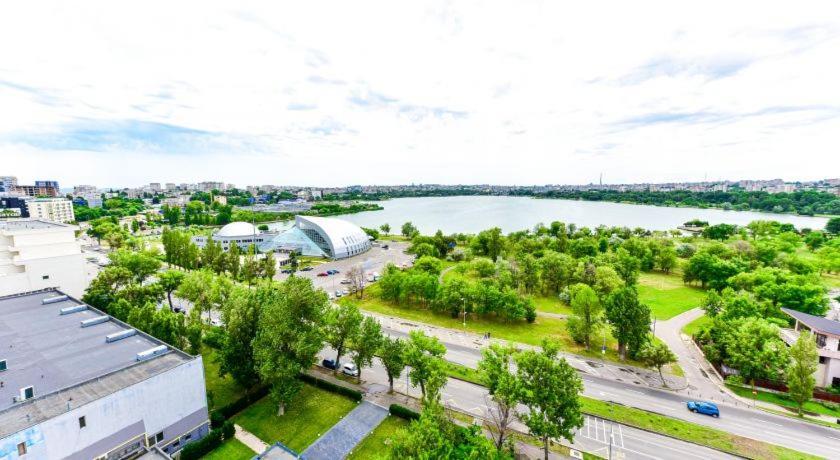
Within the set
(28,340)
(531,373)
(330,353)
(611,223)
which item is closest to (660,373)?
(531,373)

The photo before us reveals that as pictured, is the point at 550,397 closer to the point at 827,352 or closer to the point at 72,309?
the point at 827,352

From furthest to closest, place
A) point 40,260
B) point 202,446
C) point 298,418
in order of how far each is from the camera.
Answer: point 40,260, point 298,418, point 202,446

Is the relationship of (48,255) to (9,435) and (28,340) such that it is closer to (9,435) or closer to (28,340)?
(28,340)

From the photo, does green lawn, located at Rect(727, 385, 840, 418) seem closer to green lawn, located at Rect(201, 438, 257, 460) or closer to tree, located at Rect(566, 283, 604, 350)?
tree, located at Rect(566, 283, 604, 350)

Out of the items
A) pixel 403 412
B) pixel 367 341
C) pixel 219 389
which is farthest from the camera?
pixel 219 389

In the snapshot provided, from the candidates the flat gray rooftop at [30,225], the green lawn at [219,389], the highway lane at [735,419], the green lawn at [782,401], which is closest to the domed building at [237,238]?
the flat gray rooftop at [30,225]

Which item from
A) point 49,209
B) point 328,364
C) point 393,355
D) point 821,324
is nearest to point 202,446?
point 328,364

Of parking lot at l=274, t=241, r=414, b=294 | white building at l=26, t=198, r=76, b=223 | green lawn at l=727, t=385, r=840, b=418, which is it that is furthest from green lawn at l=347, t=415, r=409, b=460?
white building at l=26, t=198, r=76, b=223

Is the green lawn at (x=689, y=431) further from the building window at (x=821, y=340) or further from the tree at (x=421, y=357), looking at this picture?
the building window at (x=821, y=340)
